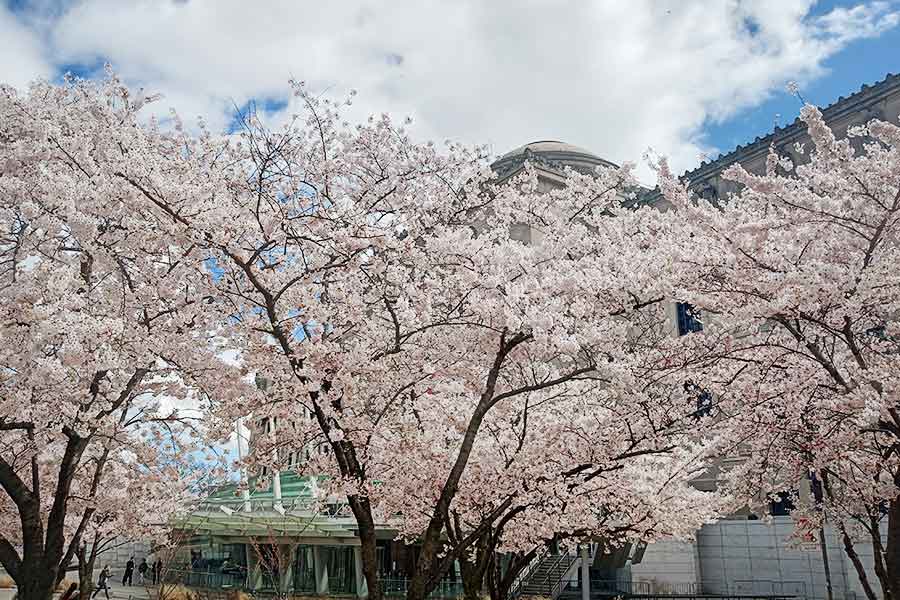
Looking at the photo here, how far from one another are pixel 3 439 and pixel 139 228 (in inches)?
253

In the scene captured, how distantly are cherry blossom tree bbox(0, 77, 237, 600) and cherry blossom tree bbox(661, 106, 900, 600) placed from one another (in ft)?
23.5

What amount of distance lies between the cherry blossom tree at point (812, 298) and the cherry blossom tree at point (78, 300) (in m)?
7.15

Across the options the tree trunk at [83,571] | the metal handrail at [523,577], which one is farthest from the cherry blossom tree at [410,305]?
the metal handrail at [523,577]

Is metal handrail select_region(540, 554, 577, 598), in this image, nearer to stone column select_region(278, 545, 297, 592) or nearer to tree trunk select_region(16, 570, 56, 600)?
stone column select_region(278, 545, 297, 592)

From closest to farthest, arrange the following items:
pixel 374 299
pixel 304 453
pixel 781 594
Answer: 1. pixel 374 299
2. pixel 304 453
3. pixel 781 594

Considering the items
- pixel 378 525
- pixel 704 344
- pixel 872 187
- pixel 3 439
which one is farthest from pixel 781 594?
pixel 3 439

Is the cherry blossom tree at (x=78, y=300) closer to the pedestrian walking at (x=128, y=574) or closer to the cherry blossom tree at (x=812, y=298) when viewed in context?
the cherry blossom tree at (x=812, y=298)

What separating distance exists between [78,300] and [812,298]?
9.10 meters

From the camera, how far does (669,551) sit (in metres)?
29.8

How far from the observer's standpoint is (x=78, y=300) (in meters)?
9.31

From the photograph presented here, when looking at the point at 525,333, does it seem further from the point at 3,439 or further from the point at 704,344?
the point at 3,439

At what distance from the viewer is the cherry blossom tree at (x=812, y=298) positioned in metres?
9.02

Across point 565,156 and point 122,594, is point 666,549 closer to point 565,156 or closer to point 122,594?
point 565,156

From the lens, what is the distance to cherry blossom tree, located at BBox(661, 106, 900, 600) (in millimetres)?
9023
